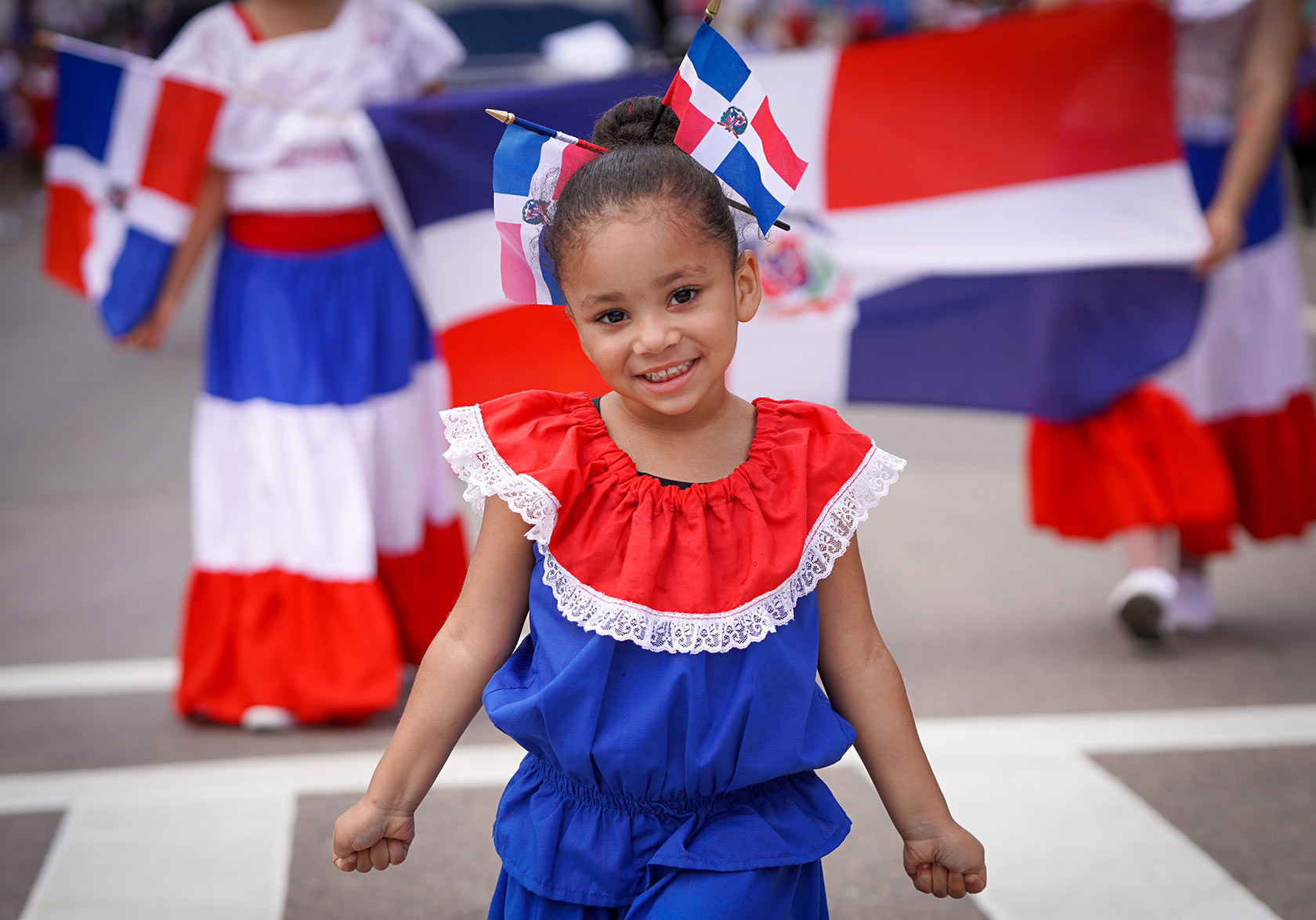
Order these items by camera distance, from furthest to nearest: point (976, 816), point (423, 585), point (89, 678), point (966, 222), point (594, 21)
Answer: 1. point (594, 21)
2. point (966, 222)
3. point (89, 678)
4. point (423, 585)
5. point (976, 816)

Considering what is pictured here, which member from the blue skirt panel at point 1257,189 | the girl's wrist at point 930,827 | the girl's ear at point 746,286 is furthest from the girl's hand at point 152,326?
the blue skirt panel at point 1257,189

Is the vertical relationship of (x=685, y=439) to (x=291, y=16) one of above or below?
below

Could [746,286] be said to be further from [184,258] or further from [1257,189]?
[1257,189]

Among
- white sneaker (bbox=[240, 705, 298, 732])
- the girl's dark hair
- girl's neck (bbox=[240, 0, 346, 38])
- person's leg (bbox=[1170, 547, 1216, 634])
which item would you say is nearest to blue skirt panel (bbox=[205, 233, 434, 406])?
girl's neck (bbox=[240, 0, 346, 38])

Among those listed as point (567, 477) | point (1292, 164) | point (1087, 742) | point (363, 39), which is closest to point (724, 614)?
point (567, 477)

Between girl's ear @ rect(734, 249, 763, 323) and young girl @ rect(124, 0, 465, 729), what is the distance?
6.79 ft

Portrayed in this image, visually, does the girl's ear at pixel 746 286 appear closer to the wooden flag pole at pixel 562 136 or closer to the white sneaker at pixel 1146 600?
Answer: the wooden flag pole at pixel 562 136

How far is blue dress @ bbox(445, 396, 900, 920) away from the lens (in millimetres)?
1910

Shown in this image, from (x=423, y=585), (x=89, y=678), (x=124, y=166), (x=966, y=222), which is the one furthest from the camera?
(x=966, y=222)

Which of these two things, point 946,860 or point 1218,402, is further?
point 1218,402

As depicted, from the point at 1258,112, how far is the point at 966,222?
872 mm

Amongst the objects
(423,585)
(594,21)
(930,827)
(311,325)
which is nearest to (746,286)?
(930,827)

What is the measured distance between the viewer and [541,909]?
2.00m

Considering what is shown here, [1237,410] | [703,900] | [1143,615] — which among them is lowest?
[1143,615]
